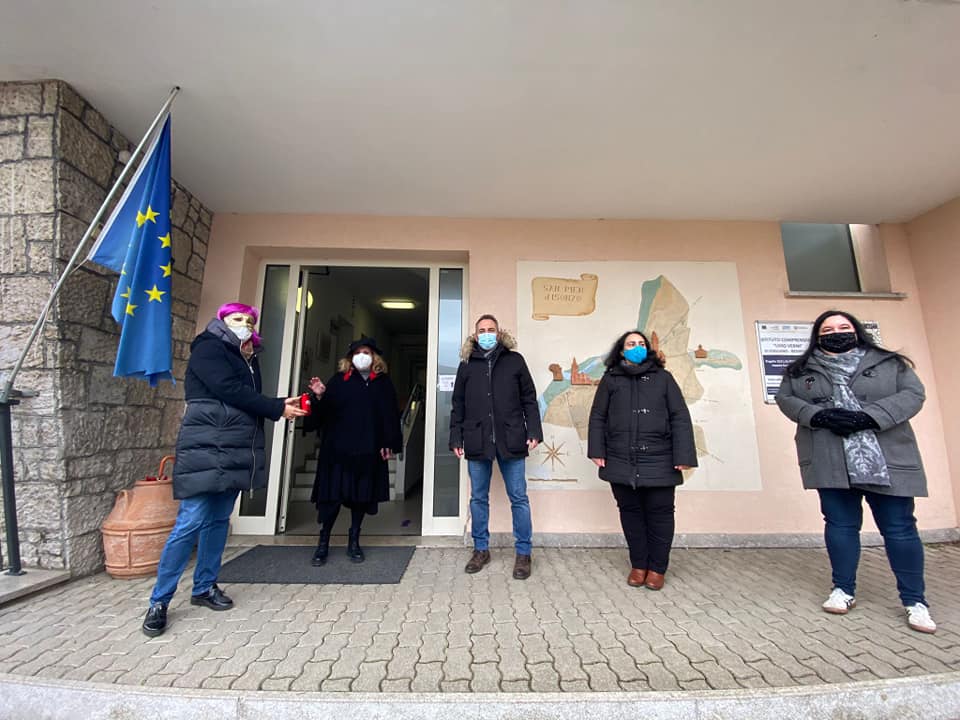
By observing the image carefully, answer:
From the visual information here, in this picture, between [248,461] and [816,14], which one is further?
[248,461]

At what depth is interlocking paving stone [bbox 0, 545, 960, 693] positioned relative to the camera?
146 cm

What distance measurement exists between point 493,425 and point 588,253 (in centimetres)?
179

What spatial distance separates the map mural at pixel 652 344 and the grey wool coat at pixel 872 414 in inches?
44.6

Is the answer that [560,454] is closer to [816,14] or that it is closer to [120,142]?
[816,14]

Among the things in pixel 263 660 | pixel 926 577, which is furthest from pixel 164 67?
pixel 926 577

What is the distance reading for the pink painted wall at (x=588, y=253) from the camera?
3.26m

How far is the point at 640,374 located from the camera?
241 cm

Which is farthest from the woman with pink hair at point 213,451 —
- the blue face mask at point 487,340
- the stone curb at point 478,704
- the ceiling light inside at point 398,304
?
the ceiling light inside at point 398,304

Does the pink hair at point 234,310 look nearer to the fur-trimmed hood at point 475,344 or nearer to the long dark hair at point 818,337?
the fur-trimmed hood at point 475,344

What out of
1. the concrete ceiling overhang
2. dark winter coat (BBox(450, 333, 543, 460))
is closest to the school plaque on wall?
the concrete ceiling overhang

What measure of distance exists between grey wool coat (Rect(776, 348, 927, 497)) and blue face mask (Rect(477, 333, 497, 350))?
5.33ft

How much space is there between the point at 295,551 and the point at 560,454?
207 centimetres

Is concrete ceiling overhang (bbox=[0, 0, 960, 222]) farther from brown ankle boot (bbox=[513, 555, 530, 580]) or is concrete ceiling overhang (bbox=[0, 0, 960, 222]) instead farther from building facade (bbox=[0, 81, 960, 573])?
brown ankle boot (bbox=[513, 555, 530, 580])

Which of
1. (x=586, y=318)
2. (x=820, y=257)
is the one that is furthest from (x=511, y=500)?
(x=820, y=257)
